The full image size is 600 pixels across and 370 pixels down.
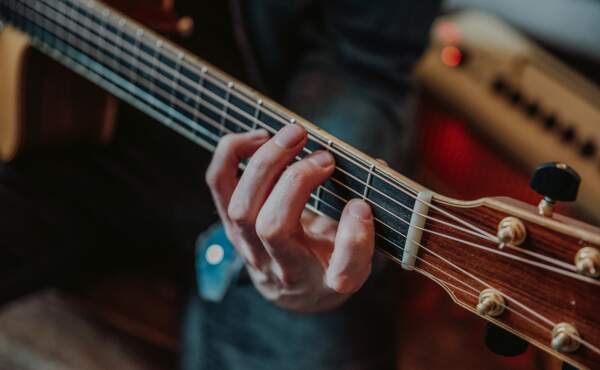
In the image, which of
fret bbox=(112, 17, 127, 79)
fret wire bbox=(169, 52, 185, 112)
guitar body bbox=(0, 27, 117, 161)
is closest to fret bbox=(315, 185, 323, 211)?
fret wire bbox=(169, 52, 185, 112)

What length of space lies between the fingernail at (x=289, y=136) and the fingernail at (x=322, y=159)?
0.02 metres

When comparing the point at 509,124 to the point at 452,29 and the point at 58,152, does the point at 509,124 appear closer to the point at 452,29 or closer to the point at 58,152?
the point at 452,29

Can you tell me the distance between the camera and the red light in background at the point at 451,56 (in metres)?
1.20

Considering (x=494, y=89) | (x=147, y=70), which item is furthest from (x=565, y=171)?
(x=494, y=89)

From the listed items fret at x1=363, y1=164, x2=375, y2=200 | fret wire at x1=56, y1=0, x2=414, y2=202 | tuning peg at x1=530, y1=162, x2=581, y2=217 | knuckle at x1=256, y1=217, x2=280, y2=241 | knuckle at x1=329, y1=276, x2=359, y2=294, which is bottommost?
knuckle at x1=329, y1=276, x2=359, y2=294

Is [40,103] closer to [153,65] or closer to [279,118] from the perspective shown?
[153,65]

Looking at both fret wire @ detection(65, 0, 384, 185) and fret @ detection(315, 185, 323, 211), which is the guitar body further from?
fret @ detection(315, 185, 323, 211)

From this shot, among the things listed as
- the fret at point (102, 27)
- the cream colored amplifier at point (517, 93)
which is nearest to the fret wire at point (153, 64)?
the fret at point (102, 27)

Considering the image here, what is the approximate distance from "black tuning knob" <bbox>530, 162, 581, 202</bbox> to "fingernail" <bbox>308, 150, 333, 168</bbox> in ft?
0.55

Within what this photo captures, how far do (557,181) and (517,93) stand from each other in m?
0.68

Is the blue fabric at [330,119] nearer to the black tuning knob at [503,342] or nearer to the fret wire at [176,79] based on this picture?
the fret wire at [176,79]

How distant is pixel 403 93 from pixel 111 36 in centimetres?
41

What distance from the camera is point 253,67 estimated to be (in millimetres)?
966

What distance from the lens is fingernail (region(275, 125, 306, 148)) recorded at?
0.56 metres
